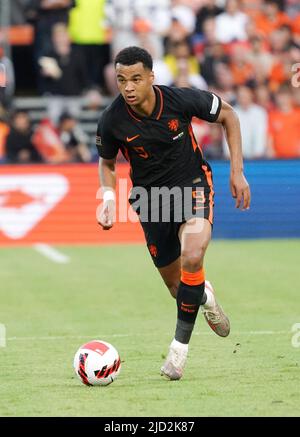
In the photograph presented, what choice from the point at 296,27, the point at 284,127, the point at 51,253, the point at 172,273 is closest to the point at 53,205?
the point at 51,253

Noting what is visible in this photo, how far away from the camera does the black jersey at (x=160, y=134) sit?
817 cm

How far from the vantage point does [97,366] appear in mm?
7438

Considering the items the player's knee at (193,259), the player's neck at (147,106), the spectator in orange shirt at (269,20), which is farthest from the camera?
the spectator in orange shirt at (269,20)

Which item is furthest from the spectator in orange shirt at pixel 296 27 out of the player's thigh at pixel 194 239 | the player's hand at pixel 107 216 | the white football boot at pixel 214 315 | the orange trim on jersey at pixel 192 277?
the orange trim on jersey at pixel 192 277

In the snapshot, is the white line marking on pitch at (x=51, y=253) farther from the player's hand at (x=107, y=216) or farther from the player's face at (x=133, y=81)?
the player's face at (x=133, y=81)

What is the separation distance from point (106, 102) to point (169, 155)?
11.8 metres

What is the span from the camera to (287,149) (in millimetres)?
19125

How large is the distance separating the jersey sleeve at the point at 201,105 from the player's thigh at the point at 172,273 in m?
1.10

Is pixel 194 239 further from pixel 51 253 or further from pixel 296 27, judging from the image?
pixel 296 27

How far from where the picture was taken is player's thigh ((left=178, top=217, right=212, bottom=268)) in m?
7.79

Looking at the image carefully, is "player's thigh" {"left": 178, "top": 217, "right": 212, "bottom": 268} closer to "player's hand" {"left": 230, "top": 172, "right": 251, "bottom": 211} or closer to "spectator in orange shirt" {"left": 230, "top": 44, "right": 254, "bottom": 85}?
"player's hand" {"left": 230, "top": 172, "right": 251, "bottom": 211}

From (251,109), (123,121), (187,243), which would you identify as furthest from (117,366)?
(251,109)

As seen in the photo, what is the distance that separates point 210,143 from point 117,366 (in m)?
11.2

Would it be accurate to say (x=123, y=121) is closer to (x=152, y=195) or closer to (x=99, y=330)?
(x=152, y=195)
